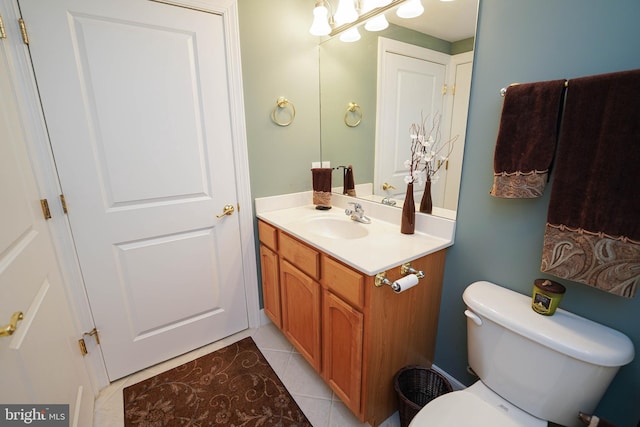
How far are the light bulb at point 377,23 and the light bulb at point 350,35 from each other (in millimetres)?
96

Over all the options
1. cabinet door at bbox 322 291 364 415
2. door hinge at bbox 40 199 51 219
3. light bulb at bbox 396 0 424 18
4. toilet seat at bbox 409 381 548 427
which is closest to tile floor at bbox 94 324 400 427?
cabinet door at bbox 322 291 364 415

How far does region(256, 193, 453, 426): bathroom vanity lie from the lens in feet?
3.77

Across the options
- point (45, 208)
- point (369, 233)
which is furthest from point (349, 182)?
point (45, 208)

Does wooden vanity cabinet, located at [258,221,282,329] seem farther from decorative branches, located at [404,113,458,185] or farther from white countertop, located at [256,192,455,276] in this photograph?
decorative branches, located at [404,113,458,185]

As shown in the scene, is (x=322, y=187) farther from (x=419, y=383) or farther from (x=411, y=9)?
(x=419, y=383)

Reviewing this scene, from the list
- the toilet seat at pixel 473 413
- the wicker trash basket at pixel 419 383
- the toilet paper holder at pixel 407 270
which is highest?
the toilet paper holder at pixel 407 270

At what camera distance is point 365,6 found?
1.61m

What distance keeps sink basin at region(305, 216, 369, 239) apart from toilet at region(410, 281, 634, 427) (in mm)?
722

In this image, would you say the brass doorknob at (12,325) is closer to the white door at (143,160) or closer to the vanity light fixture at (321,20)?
the white door at (143,160)

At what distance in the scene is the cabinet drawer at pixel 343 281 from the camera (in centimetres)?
113

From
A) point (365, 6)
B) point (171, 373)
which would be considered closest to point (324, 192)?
point (365, 6)

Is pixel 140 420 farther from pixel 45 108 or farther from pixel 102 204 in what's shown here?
pixel 45 108

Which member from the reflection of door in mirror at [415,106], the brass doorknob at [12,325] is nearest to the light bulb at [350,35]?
the reflection of door in mirror at [415,106]

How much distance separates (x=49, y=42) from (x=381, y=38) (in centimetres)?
160
